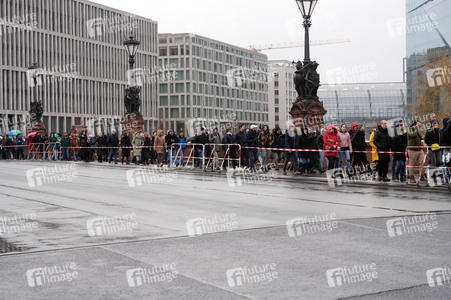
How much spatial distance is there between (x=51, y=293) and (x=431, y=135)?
15249 millimetres

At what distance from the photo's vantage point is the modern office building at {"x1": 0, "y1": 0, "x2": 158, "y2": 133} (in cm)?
10012

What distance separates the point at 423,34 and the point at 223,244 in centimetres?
9690

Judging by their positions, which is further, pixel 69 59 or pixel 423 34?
pixel 69 59

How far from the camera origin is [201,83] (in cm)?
14838

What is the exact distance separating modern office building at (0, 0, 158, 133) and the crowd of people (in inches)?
2562

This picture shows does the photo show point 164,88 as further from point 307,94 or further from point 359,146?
point 359,146

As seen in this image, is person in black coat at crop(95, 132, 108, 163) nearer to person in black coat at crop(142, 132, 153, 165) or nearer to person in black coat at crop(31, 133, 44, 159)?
person in black coat at crop(142, 132, 153, 165)

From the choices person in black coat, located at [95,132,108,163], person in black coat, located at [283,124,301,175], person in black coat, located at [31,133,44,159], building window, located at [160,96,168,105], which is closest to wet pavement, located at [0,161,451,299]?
person in black coat, located at [283,124,301,175]

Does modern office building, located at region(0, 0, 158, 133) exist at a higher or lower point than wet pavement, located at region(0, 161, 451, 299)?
higher

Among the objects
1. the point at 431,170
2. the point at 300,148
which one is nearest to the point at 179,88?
the point at 300,148

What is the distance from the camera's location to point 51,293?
20.6 feet

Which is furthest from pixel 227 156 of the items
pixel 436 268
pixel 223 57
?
pixel 223 57

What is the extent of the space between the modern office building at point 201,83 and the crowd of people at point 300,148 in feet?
336

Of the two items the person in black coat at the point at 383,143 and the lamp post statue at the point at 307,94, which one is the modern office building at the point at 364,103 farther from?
the person in black coat at the point at 383,143
